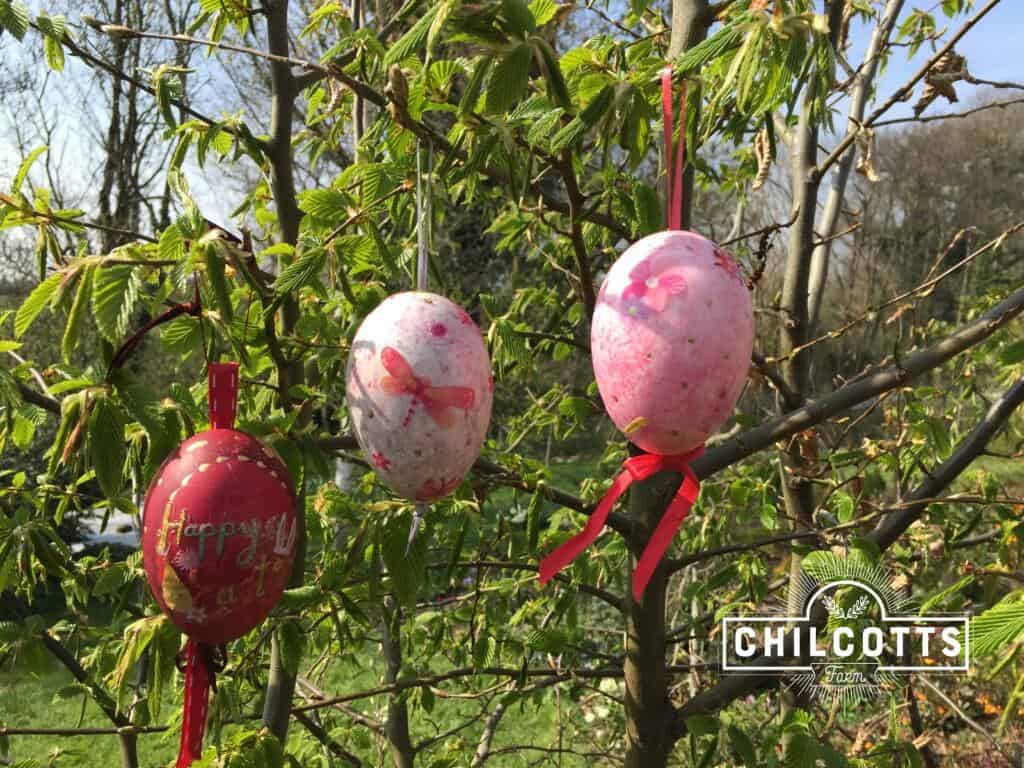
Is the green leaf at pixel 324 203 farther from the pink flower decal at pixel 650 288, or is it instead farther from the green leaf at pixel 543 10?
the pink flower decal at pixel 650 288

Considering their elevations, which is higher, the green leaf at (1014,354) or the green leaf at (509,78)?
the green leaf at (509,78)

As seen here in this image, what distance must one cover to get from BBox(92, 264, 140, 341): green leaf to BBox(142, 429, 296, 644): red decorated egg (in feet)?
0.66

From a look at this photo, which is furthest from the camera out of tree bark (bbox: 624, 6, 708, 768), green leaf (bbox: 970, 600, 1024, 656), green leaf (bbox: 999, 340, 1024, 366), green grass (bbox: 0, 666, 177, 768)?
green grass (bbox: 0, 666, 177, 768)

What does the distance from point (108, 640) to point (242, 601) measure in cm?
99

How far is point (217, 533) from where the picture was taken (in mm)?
1010

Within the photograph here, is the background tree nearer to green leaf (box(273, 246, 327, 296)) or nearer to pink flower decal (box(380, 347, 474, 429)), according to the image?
green leaf (box(273, 246, 327, 296))

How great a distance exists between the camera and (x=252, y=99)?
8.28m

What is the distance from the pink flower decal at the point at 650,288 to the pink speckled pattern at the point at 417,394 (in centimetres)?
23

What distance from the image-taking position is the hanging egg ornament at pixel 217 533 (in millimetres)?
1008

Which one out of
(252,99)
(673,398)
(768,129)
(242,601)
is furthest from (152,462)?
(252,99)

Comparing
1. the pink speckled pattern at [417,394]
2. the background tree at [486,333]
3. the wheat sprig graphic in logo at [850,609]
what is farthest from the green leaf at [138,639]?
the wheat sprig graphic in logo at [850,609]

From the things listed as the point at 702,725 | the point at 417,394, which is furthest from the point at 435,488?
the point at 702,725

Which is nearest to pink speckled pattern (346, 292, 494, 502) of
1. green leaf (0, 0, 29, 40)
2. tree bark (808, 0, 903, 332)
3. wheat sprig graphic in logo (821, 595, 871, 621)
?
green leaf (0, 0, 29, 40)

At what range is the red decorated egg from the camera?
101cm
